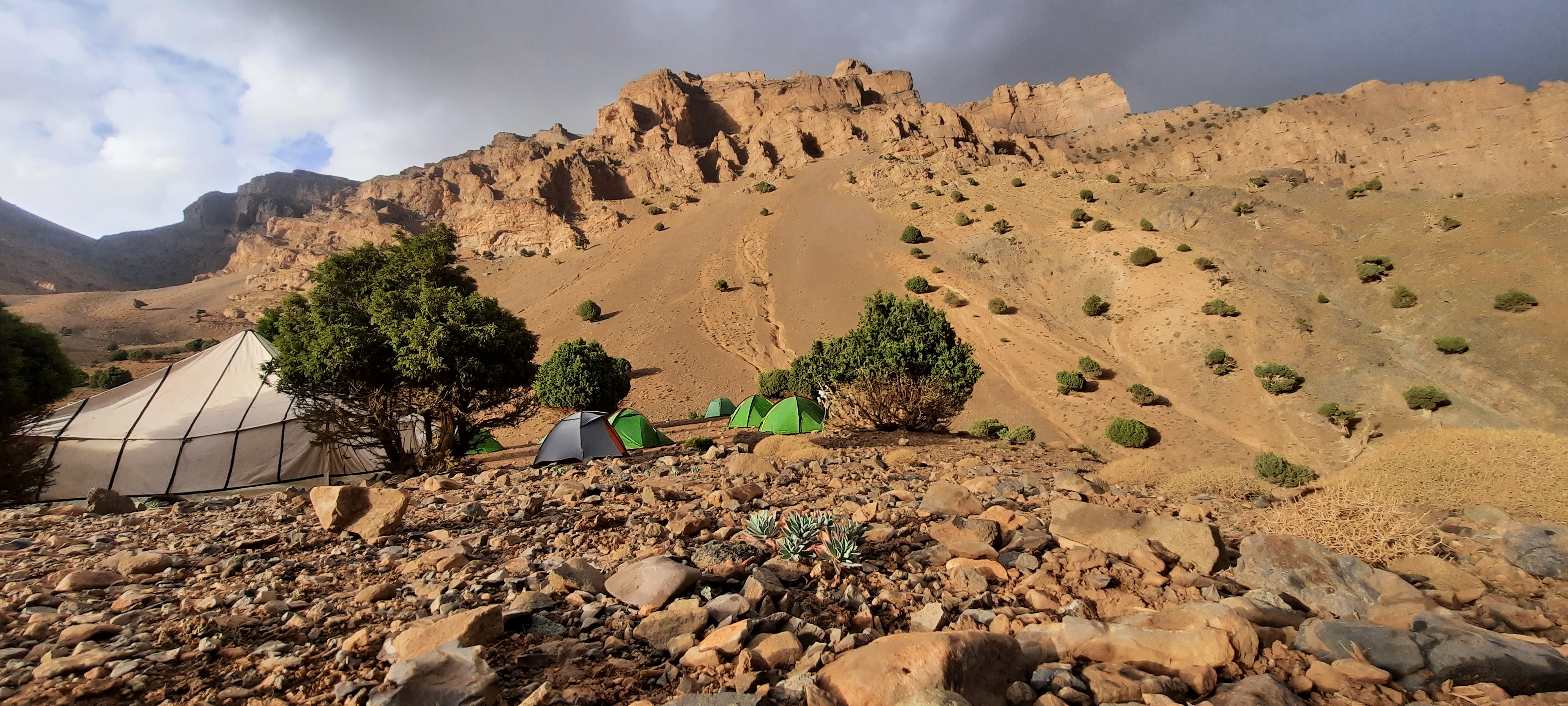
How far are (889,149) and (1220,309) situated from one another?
4231 cm

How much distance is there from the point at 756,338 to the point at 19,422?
104ft

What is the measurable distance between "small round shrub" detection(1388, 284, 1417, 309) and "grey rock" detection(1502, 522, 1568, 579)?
33.9 meters

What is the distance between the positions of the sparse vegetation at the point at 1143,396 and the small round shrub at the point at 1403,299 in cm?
1340

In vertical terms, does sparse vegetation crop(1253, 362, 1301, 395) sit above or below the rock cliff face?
below

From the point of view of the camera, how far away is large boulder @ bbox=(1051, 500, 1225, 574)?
4.39 meters

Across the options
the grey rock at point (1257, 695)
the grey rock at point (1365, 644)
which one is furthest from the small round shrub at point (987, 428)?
the grey rock at point (1257, 695)

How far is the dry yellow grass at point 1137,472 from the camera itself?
961 centimetres

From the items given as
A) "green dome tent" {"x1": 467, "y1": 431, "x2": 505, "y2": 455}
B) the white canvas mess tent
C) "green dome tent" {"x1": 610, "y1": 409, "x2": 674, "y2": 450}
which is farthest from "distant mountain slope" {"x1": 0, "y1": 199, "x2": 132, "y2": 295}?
"green dome tent" {"x1": 610, "y1": 409, "x2": 674, "y2": 450}

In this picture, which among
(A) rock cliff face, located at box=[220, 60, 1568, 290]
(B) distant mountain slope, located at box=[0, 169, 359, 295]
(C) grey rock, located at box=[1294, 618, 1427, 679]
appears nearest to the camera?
(C) grey rock, located at box=[1294, 618, 1427, 679]

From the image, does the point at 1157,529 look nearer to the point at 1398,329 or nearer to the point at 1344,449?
the point at 1344,449

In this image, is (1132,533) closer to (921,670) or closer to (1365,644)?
(1365,644)

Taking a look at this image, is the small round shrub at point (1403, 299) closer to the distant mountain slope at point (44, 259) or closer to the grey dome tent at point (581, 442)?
the grey dome tent at point (581, 442)

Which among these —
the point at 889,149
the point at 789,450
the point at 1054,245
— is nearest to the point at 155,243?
the point at 889,149

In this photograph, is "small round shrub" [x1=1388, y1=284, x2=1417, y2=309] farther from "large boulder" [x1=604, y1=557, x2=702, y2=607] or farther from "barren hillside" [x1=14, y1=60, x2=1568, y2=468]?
"large boulder" [x1=604, y1=557, x2=702, y2=607]
